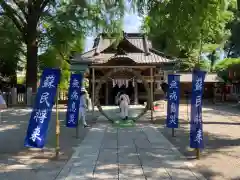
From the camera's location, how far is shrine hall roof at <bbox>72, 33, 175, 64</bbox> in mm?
24375

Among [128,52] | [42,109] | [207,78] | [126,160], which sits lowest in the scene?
[126,160]

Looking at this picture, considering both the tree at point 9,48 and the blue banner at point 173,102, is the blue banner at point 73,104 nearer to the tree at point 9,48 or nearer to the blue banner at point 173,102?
the blue banner at point 173,102

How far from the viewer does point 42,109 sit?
844 cm

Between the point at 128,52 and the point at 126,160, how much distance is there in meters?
19.5

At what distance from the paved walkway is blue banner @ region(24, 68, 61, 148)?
0.99 metres

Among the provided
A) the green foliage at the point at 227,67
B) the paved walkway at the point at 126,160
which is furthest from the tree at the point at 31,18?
the green foliage at the point at 227,67

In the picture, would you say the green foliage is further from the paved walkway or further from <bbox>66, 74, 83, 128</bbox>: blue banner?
<bbox>66, 74, 83, 128</bbox>: blue banner

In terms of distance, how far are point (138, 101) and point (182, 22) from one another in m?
17.2

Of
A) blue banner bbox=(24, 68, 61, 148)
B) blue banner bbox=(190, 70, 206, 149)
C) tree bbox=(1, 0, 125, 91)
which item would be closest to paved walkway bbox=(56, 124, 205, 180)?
blue banner bbox=(190, 70, 206, 149)

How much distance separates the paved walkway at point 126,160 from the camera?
7109 millimetres

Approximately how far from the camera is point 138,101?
28578mm

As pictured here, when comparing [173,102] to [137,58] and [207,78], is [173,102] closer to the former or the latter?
[137,58]

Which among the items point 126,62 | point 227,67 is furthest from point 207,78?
point 126,62

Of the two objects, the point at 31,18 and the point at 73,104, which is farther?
the point at 31,18
